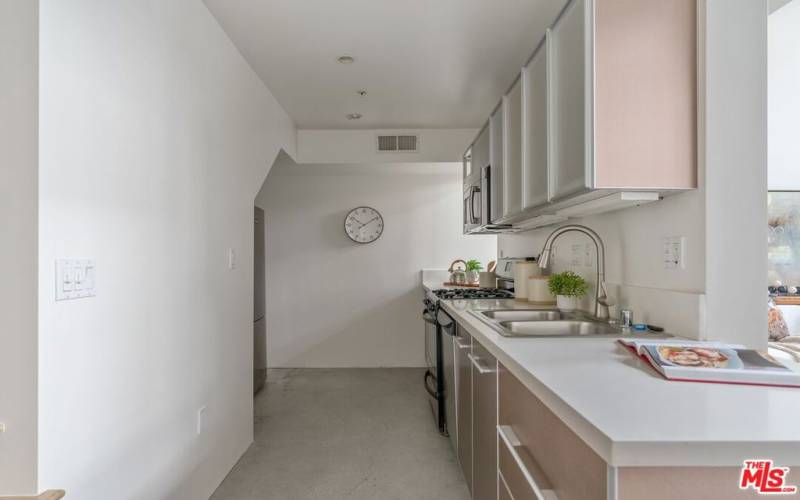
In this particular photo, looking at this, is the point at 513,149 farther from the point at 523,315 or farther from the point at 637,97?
the point at 637,97

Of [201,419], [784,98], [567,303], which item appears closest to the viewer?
[201,419]

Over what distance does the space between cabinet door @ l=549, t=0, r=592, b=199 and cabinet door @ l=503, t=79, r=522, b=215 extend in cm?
51

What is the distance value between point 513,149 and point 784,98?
119 inches

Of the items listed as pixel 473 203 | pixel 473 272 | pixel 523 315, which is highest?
pixel 473 203

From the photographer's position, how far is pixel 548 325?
209 centimetres

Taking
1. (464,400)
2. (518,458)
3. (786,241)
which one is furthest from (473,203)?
(786,241)

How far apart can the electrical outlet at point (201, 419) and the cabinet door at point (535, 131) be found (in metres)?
1.80

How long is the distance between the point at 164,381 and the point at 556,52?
1.97 meters

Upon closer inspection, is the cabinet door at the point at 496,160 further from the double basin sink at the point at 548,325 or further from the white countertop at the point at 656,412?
the white countertop at the point at 656,412

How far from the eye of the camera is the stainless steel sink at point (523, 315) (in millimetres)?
2295

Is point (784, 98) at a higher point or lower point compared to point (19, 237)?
higher

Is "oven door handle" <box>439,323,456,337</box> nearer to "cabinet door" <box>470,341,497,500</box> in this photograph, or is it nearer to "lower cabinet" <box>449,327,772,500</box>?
"lower cabinet" <box>449,327,772,500</box>

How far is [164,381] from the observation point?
1.80m

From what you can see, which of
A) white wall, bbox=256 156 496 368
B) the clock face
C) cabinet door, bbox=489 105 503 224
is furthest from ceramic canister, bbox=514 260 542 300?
the clock face
